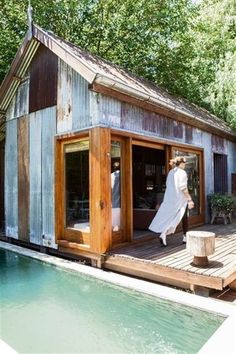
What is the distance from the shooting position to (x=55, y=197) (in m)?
6.43

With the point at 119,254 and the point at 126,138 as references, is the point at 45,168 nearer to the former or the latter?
the point at 126,138

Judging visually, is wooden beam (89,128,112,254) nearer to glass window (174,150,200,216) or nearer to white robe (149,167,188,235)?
white robe (149,167,188,235)

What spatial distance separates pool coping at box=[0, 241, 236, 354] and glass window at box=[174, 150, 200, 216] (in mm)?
3834

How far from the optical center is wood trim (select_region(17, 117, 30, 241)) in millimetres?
7371

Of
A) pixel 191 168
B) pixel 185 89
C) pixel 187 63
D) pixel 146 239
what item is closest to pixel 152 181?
pixel 191 168

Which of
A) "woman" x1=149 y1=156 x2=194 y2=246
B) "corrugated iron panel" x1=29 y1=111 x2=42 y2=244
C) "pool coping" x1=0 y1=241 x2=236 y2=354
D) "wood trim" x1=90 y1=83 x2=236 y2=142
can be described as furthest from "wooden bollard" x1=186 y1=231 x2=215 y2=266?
"corrugated iron panel" x1=29 y1=111 x2=42 y2=244

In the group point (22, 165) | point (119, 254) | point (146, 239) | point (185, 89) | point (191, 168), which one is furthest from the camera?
point (185, 89)

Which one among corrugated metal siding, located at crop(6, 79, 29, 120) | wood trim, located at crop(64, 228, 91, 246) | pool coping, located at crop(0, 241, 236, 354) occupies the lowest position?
pool coping, located at crop(0, 241, 236, 354)

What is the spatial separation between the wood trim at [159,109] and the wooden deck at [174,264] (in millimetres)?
2837

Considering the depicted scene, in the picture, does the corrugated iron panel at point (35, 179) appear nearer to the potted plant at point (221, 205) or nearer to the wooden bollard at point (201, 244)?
the wooden bollard at point (201, 244)

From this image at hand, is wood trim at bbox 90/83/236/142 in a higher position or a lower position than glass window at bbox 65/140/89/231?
higher

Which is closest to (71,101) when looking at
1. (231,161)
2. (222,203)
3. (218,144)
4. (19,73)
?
(19,73)

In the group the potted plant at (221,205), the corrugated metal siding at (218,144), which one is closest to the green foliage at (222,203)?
the potted plant at (221,205)

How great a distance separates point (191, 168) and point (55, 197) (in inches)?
154
